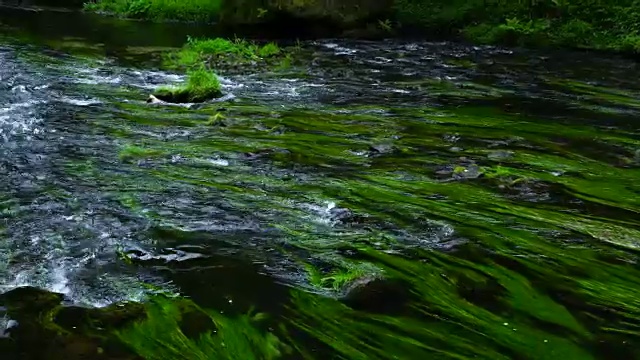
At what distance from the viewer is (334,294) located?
445cm

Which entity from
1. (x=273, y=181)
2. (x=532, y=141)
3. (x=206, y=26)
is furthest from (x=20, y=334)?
(x=206, y=26)

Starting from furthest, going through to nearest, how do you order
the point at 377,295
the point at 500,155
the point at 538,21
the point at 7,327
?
the point at 538,21 < the point at 500,155 < the point at 377,295 < the point at 7,327

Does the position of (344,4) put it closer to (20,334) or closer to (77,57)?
(77,57)

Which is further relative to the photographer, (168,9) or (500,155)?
(168,9)

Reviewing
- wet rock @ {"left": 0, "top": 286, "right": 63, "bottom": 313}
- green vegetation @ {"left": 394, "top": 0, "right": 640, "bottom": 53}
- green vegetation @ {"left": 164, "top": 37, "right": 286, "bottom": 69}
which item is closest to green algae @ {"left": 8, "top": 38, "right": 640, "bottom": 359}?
wet rock @ {"left": 0, "top": 286, "right": 63, "bottom": 313}

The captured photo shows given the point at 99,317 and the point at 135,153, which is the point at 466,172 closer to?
the point at 135,153

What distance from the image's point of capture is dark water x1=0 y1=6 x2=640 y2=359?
3.94 m

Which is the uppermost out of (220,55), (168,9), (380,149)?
(168,9)

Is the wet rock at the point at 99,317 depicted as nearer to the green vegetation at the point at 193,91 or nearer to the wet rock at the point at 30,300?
the wet rock at the point at 30,300

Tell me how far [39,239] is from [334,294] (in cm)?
259

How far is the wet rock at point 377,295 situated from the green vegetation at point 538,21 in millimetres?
14866

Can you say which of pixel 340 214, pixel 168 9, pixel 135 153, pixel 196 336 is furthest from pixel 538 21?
pixel 196 336

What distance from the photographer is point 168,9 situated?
25609mm

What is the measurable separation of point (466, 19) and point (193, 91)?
41.9ft
